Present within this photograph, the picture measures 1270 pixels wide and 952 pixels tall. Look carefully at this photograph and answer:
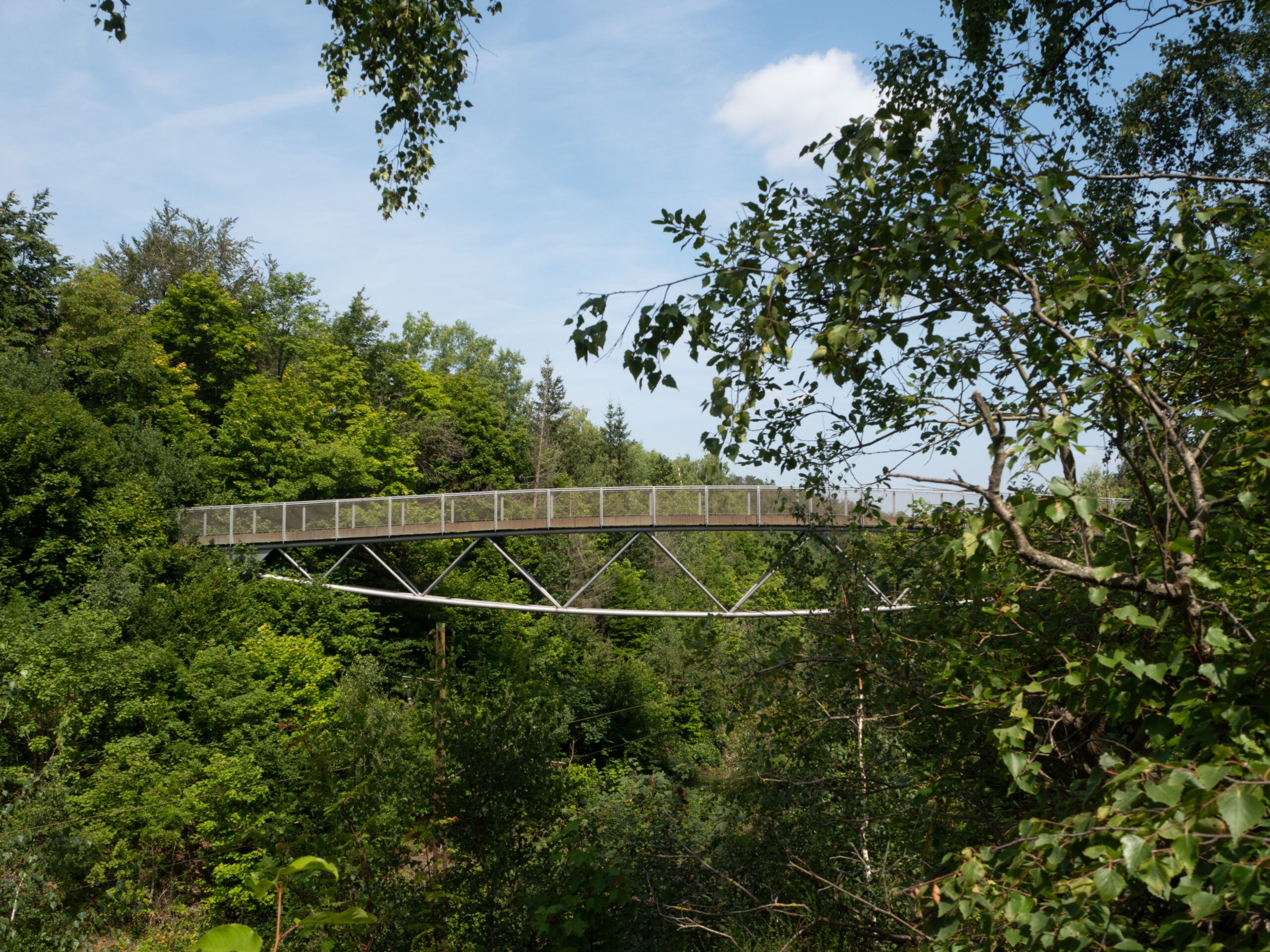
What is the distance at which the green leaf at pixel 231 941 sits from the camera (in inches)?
38.6

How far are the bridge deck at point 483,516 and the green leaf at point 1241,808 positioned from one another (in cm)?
1645

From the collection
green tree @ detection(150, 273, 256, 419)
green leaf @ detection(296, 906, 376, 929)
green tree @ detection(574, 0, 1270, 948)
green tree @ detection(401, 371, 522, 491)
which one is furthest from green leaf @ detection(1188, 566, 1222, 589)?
green tree @ detection(401, 371, 522, 491)

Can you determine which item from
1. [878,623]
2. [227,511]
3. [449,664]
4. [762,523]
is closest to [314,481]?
[227,511]

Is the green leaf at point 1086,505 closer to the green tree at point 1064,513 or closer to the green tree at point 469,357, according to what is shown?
the green tree at point 1064,513

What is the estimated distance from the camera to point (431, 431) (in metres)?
33.2

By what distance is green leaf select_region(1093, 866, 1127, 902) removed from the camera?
1.48m

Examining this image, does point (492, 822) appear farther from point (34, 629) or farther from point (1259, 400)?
point (34, 629)

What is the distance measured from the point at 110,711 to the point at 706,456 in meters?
18.2

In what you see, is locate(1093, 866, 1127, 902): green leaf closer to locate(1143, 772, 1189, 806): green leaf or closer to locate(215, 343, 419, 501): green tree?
locate(1143, 772, 1189, 806): green leaf

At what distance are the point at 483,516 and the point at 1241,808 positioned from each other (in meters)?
20.3

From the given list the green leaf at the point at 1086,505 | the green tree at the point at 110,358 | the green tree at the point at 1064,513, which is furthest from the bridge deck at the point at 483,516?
the green leaf at the point at 1086,505

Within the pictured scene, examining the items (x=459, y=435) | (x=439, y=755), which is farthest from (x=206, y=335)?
(x=439, y=755)

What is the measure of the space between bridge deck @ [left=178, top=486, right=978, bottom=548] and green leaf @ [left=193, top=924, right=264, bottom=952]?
16972 millimetres

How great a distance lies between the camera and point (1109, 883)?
1.50m
